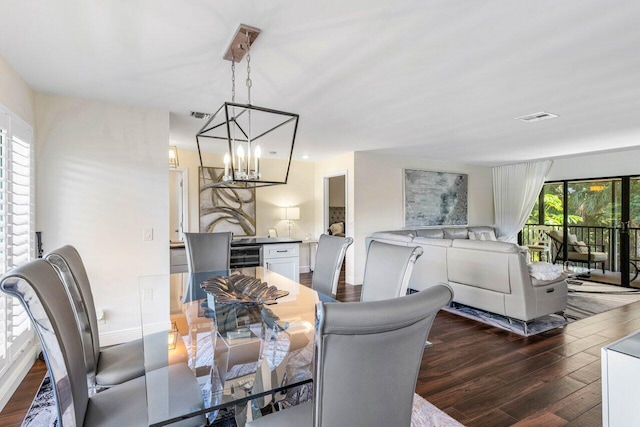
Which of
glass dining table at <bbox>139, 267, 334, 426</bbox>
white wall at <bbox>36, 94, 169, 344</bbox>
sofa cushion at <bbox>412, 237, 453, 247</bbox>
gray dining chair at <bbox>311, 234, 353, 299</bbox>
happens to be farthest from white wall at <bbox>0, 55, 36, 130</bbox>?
sofa cushion at <bbox>412, 237, 453, 247</bbox>

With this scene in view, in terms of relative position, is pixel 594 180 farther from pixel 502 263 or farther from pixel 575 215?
pixel 502 263

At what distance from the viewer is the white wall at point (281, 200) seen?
543 cm

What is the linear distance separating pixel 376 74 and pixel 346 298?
10.4 feet

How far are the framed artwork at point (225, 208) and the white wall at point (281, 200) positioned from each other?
12 centimetres

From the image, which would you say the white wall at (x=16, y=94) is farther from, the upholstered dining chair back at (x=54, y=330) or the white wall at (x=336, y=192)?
the white wall at (x=336, y=192)

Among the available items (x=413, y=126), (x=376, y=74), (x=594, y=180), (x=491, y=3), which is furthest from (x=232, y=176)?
(x=594, y=180)

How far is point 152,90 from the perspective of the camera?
268 cm

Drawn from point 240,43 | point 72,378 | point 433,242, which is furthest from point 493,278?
point 72,378

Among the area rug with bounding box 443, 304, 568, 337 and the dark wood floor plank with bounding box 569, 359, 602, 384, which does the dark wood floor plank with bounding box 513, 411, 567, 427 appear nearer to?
the dark wood floor plank with bounding box 569, 359, 602, 384

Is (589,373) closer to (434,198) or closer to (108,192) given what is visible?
(434,198)

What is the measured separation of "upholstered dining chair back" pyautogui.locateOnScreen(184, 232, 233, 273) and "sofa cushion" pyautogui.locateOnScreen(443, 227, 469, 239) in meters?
4.64

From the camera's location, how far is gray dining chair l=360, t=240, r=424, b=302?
187cm

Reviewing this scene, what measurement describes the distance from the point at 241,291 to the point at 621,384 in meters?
2.05

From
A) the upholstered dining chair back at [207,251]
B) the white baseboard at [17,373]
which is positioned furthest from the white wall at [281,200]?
the white baseboard at [17,373]
